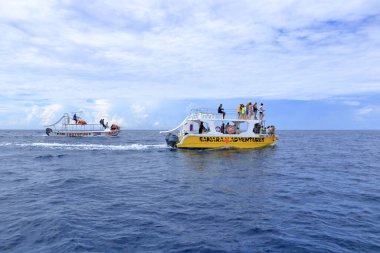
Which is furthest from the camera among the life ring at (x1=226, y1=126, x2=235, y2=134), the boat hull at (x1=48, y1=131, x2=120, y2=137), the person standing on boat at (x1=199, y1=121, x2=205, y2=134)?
the boat hull at (x1=48, y1=131, x2=120, y2=137)

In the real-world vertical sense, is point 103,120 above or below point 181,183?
above

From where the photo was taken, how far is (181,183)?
16.2 meters

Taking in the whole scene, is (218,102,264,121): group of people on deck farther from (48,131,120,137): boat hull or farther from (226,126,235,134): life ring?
(48,131,120,137): boat hull

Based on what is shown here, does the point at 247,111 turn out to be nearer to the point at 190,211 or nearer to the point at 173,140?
the point at 173,140

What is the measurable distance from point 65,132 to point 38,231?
64.1 meters

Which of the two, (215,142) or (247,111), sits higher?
(247,111)

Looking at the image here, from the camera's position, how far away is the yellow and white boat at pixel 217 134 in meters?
32.2

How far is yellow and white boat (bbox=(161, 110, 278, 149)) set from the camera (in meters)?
32.2

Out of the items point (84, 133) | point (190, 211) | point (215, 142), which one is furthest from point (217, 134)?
point (84, 133)

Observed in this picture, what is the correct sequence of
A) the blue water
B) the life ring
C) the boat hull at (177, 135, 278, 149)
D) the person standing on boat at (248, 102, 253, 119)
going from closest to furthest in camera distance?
the blue water
the boat hull at (177, 135, 278, 149)
the life ring
the person standing on boat at (248, 102, 253, 119)

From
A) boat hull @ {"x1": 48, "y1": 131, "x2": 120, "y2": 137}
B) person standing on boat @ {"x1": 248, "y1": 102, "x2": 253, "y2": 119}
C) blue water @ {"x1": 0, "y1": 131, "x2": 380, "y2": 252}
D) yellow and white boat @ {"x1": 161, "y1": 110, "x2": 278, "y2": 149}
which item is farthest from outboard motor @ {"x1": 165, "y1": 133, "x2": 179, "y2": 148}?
boat hull @ {"x1": 48, "y1": 131, "x2": 120, "y2": 137}

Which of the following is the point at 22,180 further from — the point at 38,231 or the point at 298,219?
the point at 298,219

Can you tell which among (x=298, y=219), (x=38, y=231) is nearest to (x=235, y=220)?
(x=298, y=219)

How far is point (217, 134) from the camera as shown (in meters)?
32.3
